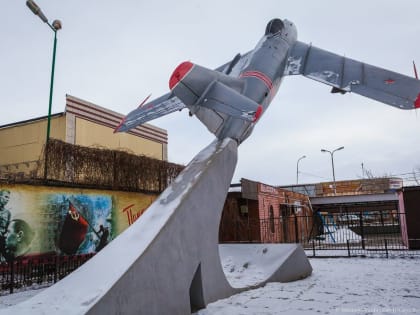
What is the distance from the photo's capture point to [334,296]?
6.73 meters

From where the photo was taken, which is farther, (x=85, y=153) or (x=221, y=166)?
(x=85, y=153)

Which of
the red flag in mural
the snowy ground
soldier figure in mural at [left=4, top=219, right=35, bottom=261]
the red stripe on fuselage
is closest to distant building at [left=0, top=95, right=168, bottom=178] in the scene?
the red flag in mural

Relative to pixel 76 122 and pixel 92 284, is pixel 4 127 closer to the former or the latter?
pixel 76 122

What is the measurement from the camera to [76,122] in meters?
18.9

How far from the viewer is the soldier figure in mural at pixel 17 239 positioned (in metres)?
9.05

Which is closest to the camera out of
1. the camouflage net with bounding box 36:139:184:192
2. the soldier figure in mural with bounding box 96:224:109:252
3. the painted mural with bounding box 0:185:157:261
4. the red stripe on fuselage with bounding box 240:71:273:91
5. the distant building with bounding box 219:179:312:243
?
the red stripe on fuselage with bounding box 240:71:273:91

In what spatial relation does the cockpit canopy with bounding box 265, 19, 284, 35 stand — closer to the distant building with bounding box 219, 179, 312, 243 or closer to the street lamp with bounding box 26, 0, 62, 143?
the street lamp with bounding box 26, 0, 62, 143

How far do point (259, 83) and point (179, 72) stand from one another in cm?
234

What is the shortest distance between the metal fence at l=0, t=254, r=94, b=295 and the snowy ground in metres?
0.61

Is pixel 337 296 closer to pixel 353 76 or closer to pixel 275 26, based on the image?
pixel 353 76

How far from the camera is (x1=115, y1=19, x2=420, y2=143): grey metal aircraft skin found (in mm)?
6793

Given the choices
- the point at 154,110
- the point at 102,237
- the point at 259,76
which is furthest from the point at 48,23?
the point at 259,76

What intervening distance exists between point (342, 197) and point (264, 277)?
24.6 m

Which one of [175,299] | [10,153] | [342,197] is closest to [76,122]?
[10,153]
